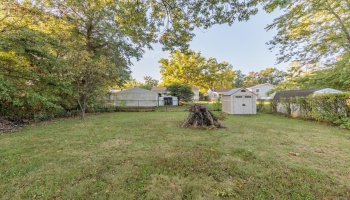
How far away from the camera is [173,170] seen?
2.93 m

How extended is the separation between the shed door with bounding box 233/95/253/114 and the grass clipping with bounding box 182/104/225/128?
609 centimetres

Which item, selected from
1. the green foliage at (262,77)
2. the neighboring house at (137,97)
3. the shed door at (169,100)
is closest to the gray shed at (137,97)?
the neighboring house at (137,97)

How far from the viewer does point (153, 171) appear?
113 inches

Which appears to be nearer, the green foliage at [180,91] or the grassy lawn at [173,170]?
the grassy lawn at [173,170]

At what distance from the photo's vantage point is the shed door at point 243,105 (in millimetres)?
12570

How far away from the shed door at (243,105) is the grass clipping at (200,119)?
240 inches

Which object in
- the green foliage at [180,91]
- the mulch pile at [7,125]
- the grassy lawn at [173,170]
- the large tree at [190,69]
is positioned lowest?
the grassy lawn at [173,170]

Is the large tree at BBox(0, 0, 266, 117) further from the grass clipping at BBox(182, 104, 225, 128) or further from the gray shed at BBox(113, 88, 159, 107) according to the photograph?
the gray shed at BBox(113, 88, 159, 107)

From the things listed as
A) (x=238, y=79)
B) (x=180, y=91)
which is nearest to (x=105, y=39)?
(x=180, y=91)

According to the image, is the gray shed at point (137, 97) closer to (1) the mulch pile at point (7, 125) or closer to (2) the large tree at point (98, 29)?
(2) the large tree at point (98, 29)

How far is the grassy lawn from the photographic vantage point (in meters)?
2.26

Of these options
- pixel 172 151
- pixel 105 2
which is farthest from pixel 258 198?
pixel 105 2

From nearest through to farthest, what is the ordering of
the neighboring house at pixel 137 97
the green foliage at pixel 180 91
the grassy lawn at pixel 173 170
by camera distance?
the grassy lawn at pixel 173 170 → the neighboring house at pixel 137 97 → the green foliage at pixel 180 91

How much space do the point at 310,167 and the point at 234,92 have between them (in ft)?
32.8
